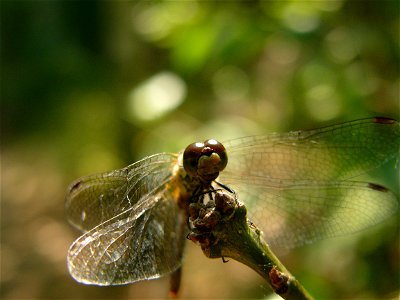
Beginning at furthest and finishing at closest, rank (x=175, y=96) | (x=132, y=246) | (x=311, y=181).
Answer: (x=175, y=96) → (x=311, y=181) → (x=132, y=246)

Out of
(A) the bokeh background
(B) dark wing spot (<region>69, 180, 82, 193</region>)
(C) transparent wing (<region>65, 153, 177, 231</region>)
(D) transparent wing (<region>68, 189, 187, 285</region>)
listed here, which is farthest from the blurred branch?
(A) the bokeh background

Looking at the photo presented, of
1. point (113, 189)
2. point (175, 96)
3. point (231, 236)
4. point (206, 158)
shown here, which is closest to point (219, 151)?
point (206, 158)

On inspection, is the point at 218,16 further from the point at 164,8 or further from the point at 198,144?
the point at 198,144

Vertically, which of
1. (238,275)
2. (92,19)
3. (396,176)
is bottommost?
(238,275)

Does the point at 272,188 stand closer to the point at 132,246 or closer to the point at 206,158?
the point at 206,158

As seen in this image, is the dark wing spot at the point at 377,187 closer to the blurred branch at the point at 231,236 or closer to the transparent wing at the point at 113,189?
the transparent wing at the point at 113,189

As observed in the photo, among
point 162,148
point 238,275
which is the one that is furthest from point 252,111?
point 238,275

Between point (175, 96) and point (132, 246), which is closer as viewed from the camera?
point (132, 246)
